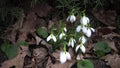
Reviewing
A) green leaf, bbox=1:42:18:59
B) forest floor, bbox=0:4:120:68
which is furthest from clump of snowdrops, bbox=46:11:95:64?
green leaf, bbox=1:42:18:59

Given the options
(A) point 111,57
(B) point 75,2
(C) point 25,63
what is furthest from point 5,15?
(A) point 111,57

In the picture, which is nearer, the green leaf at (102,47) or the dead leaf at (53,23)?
the green leaf at (102,47)

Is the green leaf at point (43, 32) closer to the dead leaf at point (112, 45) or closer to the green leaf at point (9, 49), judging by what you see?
the green leaf at point (9, 49)

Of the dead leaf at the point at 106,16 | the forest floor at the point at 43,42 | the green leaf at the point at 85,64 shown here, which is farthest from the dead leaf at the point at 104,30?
the green leaf at the point at 85,64

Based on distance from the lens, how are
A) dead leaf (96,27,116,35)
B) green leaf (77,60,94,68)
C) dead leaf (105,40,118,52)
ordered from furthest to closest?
dead leaf (96,27,116,35)
dead leaf (105,40,118,52)
green leaf (77,60,94,68)

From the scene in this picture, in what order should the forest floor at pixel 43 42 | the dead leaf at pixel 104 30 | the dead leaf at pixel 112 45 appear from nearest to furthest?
the forest floor at pixel 43 42 < the dead leaf at pixel 112 45 < the dead leaf at pixel 104 30

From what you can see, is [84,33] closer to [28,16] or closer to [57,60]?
[57,60]

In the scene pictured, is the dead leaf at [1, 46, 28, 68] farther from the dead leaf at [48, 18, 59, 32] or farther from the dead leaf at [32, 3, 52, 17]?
the dead leaf at [32, 3, 52, 17]
